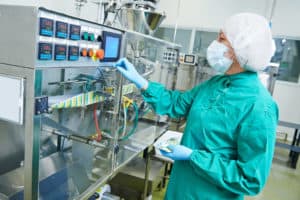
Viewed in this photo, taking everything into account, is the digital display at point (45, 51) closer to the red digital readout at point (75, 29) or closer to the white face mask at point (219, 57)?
the red digital readout at point (75, 29)

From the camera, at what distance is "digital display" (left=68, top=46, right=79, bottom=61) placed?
843 millimetres

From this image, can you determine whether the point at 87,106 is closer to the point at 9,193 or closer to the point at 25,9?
the point at 9,193

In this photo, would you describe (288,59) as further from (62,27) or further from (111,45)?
(62,27)

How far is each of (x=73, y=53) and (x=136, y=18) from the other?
752mm

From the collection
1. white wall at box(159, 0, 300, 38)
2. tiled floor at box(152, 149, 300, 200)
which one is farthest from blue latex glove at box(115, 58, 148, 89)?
white wall at box(159, 0, 300, 38)

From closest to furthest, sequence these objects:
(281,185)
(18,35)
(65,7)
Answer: (18,35) → (65,7) → (281,185)

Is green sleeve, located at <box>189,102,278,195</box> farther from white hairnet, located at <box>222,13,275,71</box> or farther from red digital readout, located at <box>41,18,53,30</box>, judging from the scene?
red digital readout, located at <box>41,18,53,30</box>

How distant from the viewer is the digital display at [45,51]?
70 centimetres

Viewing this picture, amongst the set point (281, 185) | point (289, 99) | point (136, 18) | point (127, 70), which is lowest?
point (281, 185)

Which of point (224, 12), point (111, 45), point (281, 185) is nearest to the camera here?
point (111, 45)

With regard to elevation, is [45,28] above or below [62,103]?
above

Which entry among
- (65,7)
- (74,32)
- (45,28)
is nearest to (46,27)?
(45,28)

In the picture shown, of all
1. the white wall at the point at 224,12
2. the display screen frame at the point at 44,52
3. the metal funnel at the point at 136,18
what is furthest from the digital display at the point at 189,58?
the display screen frame at the point at 44,52

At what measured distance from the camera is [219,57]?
105 cm
